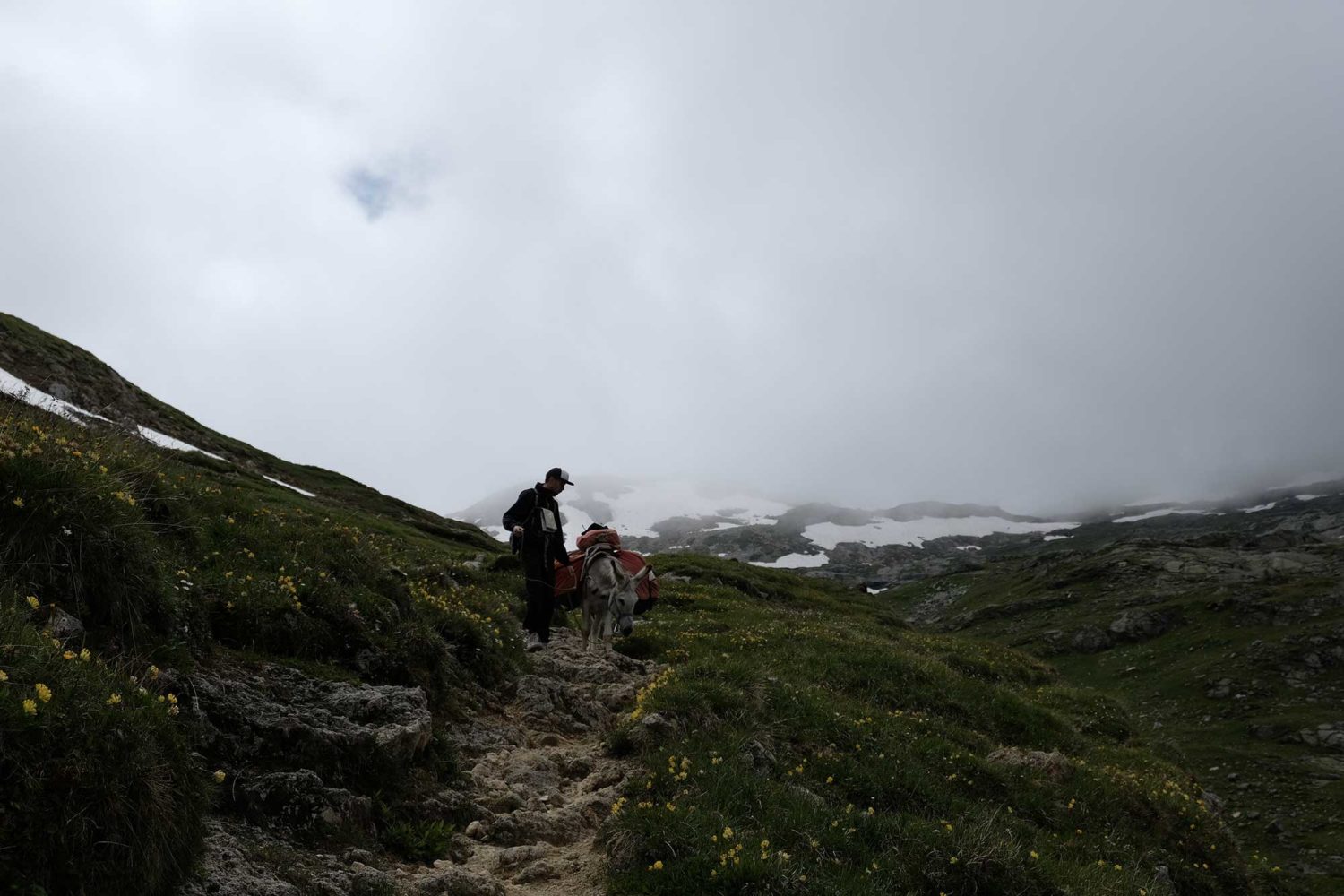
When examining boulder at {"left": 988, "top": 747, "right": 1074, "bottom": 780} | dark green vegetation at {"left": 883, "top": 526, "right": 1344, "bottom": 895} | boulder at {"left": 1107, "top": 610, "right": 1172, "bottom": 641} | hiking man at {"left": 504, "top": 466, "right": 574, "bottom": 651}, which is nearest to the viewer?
boulder at {"left": 988, "top": 747, "right": 1074, "bottom": 780}

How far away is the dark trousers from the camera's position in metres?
16.1

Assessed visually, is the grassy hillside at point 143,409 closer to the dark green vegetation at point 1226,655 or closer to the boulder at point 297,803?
the dark green vegetation at point 1226,655

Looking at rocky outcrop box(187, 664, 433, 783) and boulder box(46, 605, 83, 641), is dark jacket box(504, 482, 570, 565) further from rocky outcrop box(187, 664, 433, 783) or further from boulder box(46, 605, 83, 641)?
boulder box(46, 605, 83, 641)

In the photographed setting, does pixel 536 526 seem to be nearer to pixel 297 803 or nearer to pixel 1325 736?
pixel 297 803

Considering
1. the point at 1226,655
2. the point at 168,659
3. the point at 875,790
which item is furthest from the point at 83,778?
the point at 1226,655

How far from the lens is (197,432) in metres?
80.7

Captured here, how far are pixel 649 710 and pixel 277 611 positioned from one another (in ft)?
17.3

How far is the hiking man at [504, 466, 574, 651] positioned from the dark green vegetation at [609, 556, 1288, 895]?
2.72 m

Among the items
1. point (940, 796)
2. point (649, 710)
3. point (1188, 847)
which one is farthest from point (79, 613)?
point (1188, 847)

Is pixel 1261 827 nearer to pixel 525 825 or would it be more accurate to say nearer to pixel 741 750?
pixel 741 750

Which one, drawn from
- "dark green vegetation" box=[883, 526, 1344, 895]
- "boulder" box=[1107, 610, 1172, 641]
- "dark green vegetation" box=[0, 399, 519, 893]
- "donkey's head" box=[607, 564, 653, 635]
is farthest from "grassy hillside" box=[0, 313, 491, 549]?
"boulder" box=[1107, 610, 1172, 641]

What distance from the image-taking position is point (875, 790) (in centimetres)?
1105

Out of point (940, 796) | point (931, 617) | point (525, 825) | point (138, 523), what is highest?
point (138, 523)

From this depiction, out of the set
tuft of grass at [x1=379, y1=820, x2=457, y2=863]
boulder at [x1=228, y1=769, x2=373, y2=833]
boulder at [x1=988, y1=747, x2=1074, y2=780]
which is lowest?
boulder at [x1=988, y1=747, x2=1074, y2=780]
